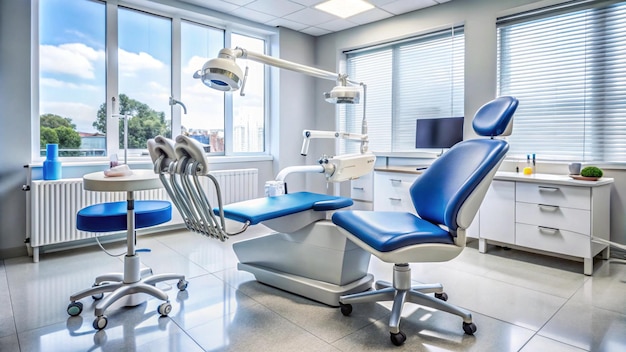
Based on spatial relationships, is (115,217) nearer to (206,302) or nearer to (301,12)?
(206,302)

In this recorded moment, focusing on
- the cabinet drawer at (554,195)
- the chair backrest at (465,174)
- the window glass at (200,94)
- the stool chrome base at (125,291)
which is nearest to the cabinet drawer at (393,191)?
the cabinet drawer at (554,195)

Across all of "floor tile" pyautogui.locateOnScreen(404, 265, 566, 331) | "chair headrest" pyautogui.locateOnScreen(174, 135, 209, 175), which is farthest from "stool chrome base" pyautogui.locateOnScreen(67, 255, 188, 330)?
"floor tile" pyautogui.locateOnScreen(404, 265, 566, 331)

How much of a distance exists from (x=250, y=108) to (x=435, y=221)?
342 cm

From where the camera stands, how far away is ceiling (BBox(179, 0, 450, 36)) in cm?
400

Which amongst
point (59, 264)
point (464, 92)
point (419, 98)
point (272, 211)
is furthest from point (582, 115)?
point (59, 264)

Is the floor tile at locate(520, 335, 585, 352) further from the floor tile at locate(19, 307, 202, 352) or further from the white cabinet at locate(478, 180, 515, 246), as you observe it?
the floor tile at locate(19, 307, 202, 352)

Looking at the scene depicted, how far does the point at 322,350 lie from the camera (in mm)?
1716

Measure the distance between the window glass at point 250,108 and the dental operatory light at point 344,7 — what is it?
1135 millimetres

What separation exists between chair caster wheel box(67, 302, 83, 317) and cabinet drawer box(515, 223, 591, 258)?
3.22 m

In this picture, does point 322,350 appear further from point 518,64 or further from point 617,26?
point 617,26

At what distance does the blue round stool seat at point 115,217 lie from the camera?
2.11m

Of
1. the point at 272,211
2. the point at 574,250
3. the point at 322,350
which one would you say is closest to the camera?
the point at 322,350

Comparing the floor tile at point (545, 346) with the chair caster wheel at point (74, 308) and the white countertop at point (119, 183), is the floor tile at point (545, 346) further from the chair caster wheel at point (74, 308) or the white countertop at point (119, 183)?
the chair caster wheel at point (74, 308)

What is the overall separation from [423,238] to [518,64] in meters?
2.70
